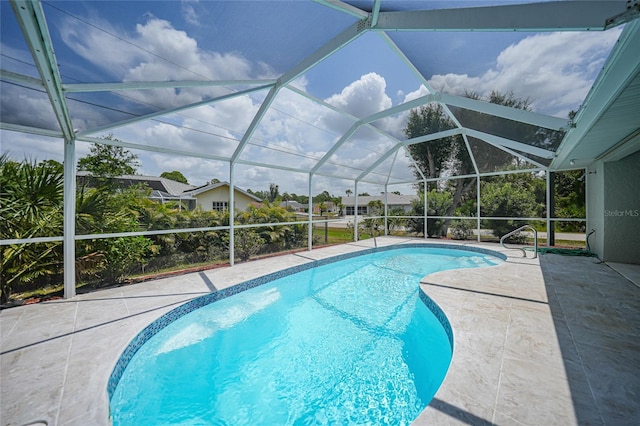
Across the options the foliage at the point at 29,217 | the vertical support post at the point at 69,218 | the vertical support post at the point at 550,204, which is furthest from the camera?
the vertical support post at the point at 550,204

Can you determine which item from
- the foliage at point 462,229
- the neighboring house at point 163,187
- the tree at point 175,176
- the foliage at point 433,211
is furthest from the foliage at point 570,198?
the tree at point 175,176

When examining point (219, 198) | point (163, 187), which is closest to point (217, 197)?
point (219, 198)

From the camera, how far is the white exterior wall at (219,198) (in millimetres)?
6744

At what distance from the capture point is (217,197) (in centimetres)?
719

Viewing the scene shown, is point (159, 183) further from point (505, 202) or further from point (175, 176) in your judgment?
point (505, 202)

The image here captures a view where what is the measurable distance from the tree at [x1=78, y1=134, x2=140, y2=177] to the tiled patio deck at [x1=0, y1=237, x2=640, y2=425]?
2709 mm

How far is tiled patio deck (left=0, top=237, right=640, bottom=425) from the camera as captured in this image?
76.1 inches

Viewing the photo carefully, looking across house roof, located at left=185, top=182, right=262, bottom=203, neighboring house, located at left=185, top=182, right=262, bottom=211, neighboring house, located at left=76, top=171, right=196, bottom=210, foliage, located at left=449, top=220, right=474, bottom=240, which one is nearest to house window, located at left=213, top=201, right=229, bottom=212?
neighboring house, located at left=185, top=182, right=262, bottom=211

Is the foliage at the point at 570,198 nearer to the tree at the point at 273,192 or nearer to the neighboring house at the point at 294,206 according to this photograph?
the neighboring house at the point at 294,206

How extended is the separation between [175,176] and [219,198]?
120cm

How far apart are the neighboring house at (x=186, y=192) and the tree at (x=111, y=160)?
331 mm

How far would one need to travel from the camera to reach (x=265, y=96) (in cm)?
530

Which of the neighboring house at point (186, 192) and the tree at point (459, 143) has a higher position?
the tree at point (459, 143)

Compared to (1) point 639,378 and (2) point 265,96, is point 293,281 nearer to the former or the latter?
(2) point 265,96
